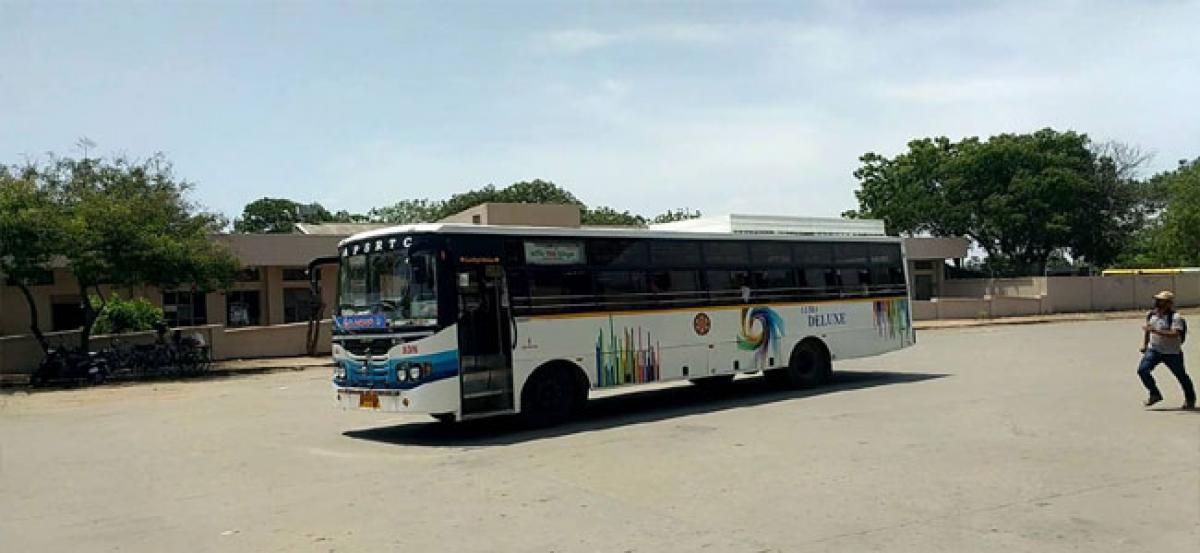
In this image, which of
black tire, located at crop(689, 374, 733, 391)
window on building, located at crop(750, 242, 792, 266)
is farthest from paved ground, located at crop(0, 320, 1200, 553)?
window on building, located at crop(750, 242, 792, 266)

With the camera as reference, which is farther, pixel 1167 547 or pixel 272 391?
pixel 272 391

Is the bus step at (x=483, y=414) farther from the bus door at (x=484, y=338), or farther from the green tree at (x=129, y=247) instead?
the green tree at (x=129, y=247)

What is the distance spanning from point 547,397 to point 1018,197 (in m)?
52.3

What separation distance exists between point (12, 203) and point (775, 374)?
61.0 feet

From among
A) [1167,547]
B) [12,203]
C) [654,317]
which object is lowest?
[1167,547]

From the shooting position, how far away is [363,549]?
7.12 m

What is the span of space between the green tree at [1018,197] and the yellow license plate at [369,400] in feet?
174

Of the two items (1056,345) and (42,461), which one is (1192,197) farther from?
(42,461)

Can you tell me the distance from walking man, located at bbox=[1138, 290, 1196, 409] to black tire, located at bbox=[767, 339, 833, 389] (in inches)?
222

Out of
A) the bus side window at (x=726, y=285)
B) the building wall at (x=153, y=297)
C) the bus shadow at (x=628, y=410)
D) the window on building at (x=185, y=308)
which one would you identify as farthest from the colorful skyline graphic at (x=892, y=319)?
the window on building at (x=185, y=308)

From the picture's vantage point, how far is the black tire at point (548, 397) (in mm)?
13484

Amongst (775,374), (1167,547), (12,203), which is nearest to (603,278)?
(775,374)

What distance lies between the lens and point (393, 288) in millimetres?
12750

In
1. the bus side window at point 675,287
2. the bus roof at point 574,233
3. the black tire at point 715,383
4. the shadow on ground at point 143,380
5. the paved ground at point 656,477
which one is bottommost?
the paved ground at point 656,477
